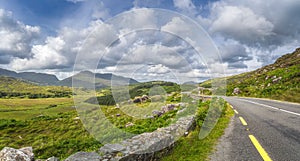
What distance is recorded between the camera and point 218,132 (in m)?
8.37

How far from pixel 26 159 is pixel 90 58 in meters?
4.65

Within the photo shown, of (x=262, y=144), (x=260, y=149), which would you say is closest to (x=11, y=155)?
(x=260, y=149)

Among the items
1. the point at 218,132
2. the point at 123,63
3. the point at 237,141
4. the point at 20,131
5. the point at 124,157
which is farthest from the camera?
the point at 20,131

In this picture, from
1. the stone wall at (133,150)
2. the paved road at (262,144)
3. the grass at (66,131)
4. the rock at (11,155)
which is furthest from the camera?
the grass at (66,131)

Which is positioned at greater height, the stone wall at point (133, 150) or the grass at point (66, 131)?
the stone wall at point (133, 150)

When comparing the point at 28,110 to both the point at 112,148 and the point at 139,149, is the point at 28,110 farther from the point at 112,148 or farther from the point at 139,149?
the point at 139,149

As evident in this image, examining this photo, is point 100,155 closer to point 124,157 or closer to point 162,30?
point 124,157

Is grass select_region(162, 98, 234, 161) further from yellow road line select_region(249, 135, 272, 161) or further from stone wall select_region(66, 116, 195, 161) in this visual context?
yellow road line select_region(249, 135, 272, 161)

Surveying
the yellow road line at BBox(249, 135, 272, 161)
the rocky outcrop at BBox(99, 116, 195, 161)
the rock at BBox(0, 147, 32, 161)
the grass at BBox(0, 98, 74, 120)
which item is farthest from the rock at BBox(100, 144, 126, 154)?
the grass at BBox(0, 98, 74, 120)

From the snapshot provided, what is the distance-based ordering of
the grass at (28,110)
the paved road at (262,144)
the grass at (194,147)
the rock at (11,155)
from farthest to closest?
the grass at (28,110)
the rock at (11,155)
the grass at (194,147)
the paved road at (262,144)

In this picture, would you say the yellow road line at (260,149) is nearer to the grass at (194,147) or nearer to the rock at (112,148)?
the grass at (194,147)

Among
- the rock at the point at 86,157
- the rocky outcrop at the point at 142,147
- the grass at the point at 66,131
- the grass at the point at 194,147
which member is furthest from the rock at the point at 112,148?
the grass at the point at 66,131

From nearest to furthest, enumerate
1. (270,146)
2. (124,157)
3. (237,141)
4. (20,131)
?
(124,157) < (270,146) < (237,141) < (20,131)

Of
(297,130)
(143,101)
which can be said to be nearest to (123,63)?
(297,130)
